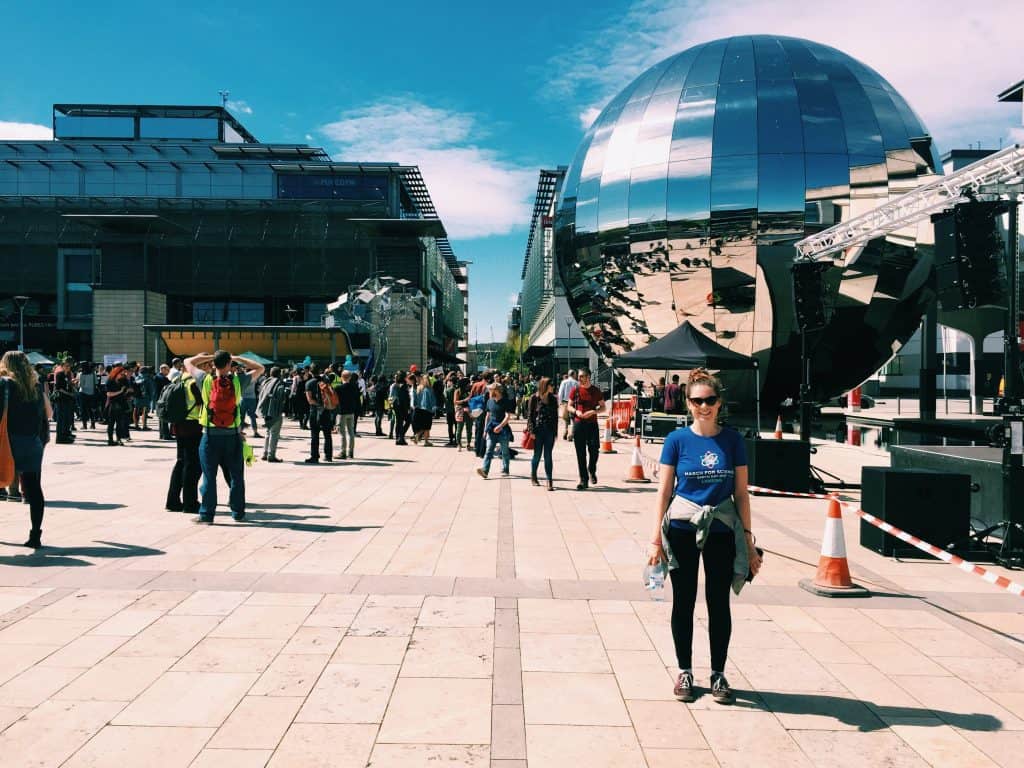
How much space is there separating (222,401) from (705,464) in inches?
236

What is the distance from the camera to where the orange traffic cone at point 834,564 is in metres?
6.22

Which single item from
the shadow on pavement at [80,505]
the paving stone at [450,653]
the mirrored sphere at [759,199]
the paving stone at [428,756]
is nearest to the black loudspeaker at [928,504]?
the paving stone at [450,653]

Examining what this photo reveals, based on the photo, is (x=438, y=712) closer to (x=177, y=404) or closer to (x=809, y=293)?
Result: (x=177, y=404)

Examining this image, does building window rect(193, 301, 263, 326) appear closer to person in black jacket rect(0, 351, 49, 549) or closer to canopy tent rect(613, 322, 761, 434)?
canopy tent rect(613, 322, 761, 434)

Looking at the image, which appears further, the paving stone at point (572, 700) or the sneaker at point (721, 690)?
the sneaker at point (721, 690)

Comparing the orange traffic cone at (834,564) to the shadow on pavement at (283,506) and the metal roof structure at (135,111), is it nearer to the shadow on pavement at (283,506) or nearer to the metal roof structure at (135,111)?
the shadow on pavement at (283,506)

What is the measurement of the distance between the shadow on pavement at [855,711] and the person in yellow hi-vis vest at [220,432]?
6.11m

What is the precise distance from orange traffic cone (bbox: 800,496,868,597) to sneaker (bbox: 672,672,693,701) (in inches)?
103

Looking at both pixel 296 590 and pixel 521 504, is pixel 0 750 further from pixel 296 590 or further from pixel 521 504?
pixel 521 504

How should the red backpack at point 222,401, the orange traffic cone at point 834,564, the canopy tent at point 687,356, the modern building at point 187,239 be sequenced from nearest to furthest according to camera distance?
the orange traffic cone at point 834,564, the red backpack at point 222,401, the canopy tent at point 687,356, the modern building at point 187,239

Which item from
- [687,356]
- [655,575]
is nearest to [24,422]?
[655,575]

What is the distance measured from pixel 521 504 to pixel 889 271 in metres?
8.67

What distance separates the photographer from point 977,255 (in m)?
7.93

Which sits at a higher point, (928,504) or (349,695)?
(928,504)
